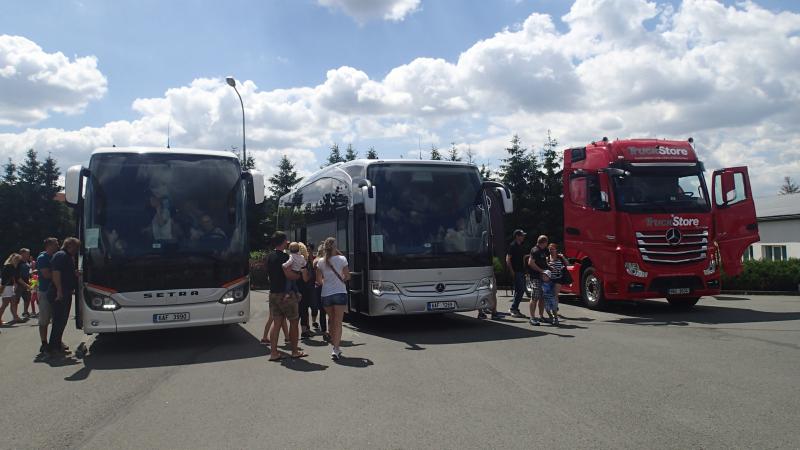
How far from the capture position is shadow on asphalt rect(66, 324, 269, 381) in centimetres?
920

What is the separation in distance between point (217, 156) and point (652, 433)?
812 cm

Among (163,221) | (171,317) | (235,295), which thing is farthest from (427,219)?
(171,317)

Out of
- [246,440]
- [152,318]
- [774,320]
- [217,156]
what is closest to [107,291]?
[152,318]

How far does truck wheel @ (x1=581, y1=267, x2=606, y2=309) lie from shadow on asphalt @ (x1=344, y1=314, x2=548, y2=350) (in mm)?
2520

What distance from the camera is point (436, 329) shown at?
39.6 feet

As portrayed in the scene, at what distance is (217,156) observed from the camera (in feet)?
35.1

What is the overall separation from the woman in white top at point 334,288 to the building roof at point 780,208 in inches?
1059

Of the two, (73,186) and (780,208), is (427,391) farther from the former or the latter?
(780,208)

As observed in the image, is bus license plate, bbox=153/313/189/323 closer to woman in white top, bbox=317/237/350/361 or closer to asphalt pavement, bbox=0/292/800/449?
asphalt pavement, bbox=0/292/800/449

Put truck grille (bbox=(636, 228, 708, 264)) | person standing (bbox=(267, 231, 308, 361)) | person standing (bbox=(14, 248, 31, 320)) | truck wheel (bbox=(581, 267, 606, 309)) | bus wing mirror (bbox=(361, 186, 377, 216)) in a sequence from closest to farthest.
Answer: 1. person standing (bbox=(267, 231, 308, 361))
2. bus wing mirror (bbox=(361, 186, 377, 216))
3. truck grille (bbox=(636, 228, 708, 264))
4. truck wheel (bbox=(581, 267, 606, 309))
5. person standing (bbox=(14, 248, 31, 320))

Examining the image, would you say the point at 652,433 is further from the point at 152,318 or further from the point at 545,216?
the point at 545,216

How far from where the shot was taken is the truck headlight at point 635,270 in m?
13.3

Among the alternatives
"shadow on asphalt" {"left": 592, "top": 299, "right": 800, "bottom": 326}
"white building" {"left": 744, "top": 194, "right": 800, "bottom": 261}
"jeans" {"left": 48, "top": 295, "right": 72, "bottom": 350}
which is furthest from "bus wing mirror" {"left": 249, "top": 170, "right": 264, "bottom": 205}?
"white building" {"left": 744, "top": 194, "right": 800, "bottom": 261}

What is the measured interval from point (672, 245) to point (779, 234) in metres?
20.7
